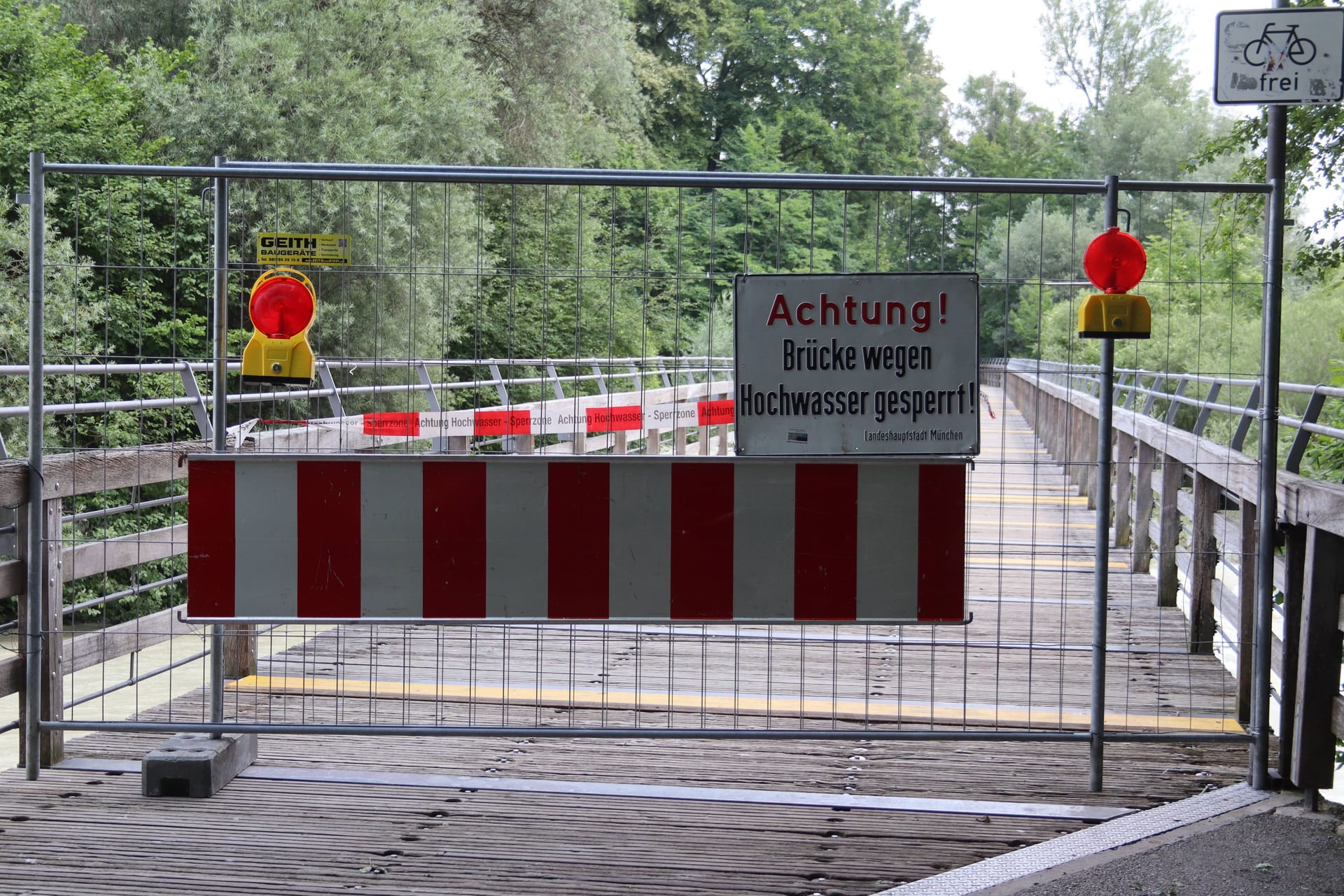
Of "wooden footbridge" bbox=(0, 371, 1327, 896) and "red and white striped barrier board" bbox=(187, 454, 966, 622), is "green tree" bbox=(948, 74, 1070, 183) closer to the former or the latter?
"wooden footbridge" bbox=(0, 371, 1327, 896)

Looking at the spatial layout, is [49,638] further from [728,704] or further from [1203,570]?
[1203,570]

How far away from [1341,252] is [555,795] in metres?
10.2

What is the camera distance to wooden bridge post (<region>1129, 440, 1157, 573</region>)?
28.0ft

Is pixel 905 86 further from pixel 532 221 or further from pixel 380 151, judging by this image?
pixel 532 221

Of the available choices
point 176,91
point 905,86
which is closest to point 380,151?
point 176,91

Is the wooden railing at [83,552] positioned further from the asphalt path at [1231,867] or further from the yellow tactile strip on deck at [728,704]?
the asphalt path at [1231,867]

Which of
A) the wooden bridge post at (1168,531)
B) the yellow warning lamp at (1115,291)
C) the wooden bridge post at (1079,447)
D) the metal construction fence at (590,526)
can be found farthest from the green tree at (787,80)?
the yellow warning lamp at (1115,291)

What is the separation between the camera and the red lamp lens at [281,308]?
4.29 meters

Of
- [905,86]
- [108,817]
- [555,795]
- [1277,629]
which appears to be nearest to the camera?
[108,817]

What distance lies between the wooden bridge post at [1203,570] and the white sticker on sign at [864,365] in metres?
2.61

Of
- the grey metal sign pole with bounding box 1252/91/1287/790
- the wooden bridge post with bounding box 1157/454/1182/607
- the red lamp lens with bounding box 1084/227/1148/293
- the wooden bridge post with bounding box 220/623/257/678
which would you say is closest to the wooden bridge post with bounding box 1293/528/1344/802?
the grey metal sign pole with bounding box 1252/91/1287/790

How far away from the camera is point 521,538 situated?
4230 millimetres

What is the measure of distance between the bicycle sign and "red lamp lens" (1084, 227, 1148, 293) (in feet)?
2.14

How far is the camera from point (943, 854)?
3.82 metres
